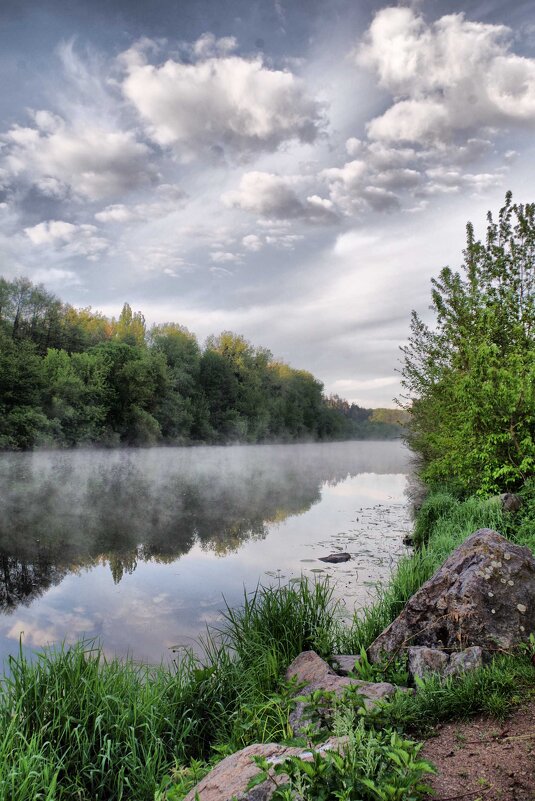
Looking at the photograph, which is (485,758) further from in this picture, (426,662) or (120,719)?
(120,719)

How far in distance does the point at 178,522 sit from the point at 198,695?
13548 millimetres

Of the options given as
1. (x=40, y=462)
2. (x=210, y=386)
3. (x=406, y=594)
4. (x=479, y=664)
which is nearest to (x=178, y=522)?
(x=406, y=594)

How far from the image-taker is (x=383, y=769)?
259cm

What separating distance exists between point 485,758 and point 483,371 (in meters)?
9.27

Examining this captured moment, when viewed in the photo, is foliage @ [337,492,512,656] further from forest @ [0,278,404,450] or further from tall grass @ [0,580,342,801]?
forest @ [0,278,404,450]

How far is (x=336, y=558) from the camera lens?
41.0ft

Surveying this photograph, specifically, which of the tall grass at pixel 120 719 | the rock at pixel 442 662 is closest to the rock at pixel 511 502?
the tall grass at pixel 120 719

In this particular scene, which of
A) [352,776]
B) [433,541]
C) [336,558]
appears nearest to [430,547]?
[433,541]

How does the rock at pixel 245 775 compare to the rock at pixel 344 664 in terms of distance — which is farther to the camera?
the rock at pixel 344 664

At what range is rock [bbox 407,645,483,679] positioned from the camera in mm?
4367

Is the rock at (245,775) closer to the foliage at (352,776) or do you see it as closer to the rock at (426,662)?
the foliage at (352,776)

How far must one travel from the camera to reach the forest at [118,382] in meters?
39.7

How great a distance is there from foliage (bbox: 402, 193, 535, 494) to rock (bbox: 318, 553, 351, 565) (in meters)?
3.10

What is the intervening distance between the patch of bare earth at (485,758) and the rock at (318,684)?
1.62ft
